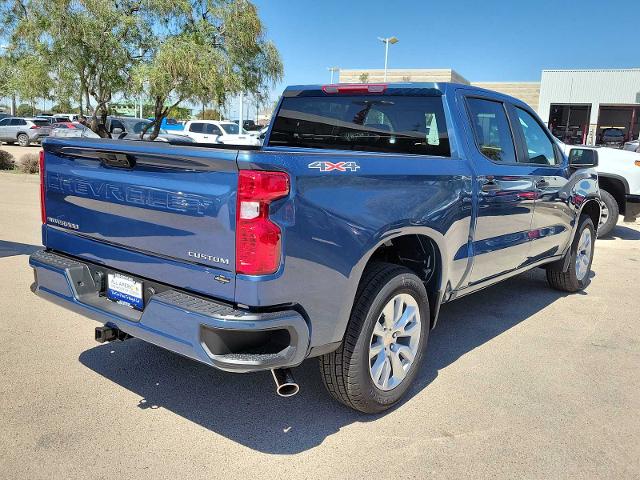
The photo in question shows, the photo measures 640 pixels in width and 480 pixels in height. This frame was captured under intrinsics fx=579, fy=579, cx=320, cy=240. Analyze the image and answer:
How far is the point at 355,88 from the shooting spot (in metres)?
4.52

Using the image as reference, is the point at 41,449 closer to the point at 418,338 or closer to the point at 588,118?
the point at 418,338

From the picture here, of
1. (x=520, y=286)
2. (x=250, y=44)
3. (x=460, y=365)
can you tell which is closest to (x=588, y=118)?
(x=250, y=44)

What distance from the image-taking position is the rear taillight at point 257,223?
2525 millimetres

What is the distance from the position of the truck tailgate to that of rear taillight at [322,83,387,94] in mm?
2007

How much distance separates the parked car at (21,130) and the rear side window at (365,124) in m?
30.6

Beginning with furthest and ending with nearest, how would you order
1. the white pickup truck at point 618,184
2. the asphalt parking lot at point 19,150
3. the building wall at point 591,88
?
1. the building wall at point 591,88
2. the asphalt parking lot at point 19,150
3. the white pickup truck at point 618,184

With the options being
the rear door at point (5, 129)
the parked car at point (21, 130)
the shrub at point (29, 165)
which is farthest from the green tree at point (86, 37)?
the rear door at point (5, 129)

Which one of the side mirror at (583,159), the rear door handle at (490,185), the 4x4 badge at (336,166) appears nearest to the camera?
the 4x4 badge at (336,166)

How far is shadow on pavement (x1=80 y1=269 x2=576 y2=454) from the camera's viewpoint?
3221 mm

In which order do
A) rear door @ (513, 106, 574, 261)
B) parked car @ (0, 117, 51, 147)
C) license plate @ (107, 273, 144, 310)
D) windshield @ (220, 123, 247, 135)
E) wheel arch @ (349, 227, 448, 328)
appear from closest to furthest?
license plate @ (107, 273, 144, 310) < wheel arch @ (349, 227, 448, 328) < rear door @ (513, 106, 574, 261) < windshield @ (220, 123, 247, 135) < parked car @ (0, 117, 51, 147)

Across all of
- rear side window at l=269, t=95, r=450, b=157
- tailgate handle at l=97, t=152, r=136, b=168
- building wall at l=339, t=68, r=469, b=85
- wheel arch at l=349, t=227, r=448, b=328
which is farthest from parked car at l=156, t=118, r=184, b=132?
tailgate handle at l=97, t=152, r=136, b=168

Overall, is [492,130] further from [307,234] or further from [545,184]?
[307,234]

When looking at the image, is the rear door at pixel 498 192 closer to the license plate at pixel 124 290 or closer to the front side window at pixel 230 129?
the license plate at pixel 124 290

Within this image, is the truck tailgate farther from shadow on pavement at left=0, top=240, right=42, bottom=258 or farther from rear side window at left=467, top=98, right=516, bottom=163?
shadow on pavement at left=0, top=240, right=42, bottom=258
